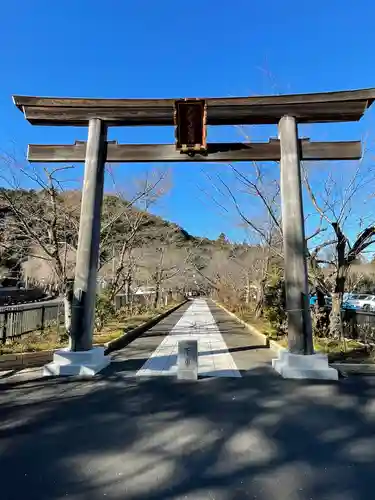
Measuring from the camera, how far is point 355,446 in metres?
3.57

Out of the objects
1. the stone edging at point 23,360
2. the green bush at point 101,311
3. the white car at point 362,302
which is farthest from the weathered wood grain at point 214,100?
the white car at point 362,302

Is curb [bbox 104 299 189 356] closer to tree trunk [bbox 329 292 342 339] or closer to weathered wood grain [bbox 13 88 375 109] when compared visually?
weathered wood grain [bbox 13 88 375 109]

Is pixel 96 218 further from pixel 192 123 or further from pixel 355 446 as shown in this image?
pixel 355 446

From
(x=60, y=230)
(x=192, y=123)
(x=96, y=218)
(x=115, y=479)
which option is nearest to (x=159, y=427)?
(x=115, y=479)

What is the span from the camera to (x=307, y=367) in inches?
247

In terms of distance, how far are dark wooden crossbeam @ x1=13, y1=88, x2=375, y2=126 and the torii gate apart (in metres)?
0.02

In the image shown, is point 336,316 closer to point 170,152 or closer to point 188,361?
point 188,361

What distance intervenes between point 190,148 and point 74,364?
4875mm

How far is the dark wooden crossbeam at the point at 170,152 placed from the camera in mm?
7391

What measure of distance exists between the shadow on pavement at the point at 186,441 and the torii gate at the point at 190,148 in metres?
1.53

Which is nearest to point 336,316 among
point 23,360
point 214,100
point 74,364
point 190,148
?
point 190,148

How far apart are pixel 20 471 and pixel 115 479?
33.4 inches

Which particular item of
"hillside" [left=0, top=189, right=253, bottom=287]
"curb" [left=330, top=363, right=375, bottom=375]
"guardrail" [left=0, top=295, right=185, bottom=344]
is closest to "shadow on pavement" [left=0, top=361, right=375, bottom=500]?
"curb" [left=330, top=363, right=375, bottom=375]

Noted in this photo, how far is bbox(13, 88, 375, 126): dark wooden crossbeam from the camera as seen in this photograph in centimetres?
715
